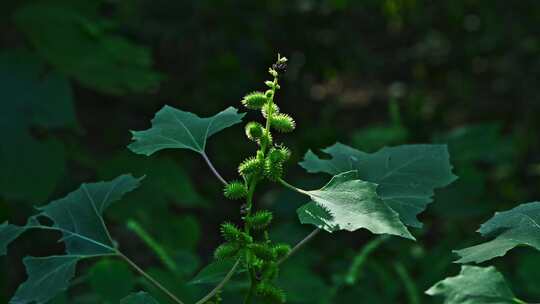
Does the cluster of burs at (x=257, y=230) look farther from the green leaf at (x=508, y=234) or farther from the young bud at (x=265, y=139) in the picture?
the green leaf at (x=508, y=234)

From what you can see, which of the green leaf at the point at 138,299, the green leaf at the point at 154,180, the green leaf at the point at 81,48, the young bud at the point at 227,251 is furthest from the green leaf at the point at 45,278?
the green leaf at the point at 81,48

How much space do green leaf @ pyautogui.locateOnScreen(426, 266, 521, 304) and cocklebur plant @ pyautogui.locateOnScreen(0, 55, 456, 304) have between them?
0.07 m

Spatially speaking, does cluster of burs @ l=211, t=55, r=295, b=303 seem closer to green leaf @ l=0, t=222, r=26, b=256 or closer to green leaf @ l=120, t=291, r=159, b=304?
green leaf @ l=120, t=291, r=159, b=304

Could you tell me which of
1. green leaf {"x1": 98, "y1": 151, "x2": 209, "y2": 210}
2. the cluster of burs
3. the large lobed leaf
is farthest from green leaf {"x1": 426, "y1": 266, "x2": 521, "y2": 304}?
green leaf {"x1": 98, "y1": 151, "x2": 209, "y2": 210}

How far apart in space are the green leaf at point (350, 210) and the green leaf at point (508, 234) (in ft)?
0.35

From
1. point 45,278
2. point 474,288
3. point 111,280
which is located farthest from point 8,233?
point 111,280

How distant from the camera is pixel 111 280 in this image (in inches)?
79.0

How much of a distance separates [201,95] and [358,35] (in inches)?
36.1

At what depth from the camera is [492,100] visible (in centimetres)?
461

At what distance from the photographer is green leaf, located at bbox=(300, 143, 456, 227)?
1264 mm

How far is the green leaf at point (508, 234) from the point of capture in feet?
3.22

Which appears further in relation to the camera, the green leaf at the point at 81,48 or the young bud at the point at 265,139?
the green leaf at the point at 81,48

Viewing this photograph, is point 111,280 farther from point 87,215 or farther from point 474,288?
point 474,288

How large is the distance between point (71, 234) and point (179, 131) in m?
0.25
